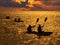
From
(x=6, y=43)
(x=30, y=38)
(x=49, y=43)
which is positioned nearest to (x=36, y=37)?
(x=30, y=38)

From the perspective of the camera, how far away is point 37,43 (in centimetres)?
5991

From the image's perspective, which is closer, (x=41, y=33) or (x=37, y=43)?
(x=37, y=43)

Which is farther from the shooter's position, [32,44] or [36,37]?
[36,37]

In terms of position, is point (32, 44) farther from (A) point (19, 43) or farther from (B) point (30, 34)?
(B) point (30, 34)

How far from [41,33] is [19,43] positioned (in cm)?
864

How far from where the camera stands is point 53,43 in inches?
2422

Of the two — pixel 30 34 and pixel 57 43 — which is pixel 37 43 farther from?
pixel 30 34

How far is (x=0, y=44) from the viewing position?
57.6 meters

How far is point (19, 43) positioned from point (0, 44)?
5.71 metres

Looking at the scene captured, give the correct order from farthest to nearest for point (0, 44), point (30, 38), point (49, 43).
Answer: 1. point (30, 38)
2. point (49, 43)
3. point (0, 44)

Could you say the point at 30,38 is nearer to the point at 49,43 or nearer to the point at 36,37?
the point at 36,37

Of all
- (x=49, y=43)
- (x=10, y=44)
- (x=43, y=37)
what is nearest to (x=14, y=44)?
(x=10, y=44)

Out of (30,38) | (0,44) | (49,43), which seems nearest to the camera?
(0,44)

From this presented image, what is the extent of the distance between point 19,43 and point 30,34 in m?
14.1
